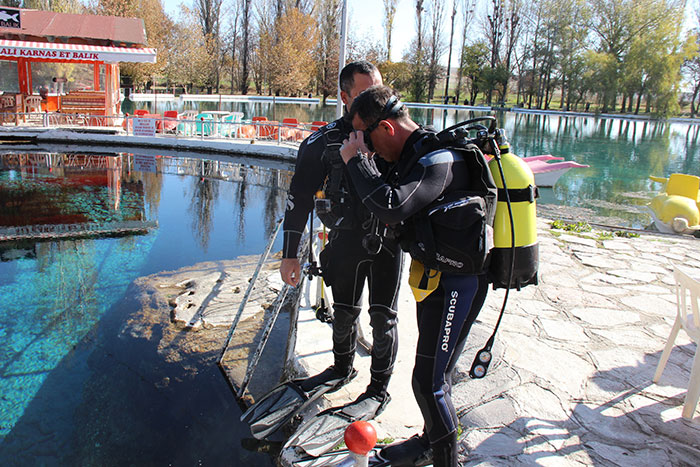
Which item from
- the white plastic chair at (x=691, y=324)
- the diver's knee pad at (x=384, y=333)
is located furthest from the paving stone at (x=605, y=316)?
the diver's knee pad at (x=384, y=333)

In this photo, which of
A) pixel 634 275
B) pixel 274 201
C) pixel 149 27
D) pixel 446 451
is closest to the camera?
pixel 446 451

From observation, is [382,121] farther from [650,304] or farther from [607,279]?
[607,279]

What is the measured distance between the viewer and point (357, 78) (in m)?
2.77

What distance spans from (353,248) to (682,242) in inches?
247

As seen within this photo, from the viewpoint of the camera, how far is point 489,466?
95.1 inches

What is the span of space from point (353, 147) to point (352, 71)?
849 mm

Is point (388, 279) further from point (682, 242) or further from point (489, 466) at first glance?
point (682, 242)

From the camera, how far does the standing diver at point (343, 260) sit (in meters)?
2.64

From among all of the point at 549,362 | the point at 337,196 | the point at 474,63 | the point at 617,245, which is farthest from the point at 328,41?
the point at 337,196

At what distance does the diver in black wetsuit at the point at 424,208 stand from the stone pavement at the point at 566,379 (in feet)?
1.84

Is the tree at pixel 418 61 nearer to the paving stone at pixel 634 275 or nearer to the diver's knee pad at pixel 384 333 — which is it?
the paving stone at pixel 634 275

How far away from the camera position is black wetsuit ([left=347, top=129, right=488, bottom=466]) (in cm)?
193

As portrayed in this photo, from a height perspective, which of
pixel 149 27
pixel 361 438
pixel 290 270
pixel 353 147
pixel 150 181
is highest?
pixel 149 27

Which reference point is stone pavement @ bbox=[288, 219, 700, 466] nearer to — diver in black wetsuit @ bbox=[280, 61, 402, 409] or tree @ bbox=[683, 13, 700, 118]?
diver in black wetsuit @ bbox=[280, 61, 402, 409]
